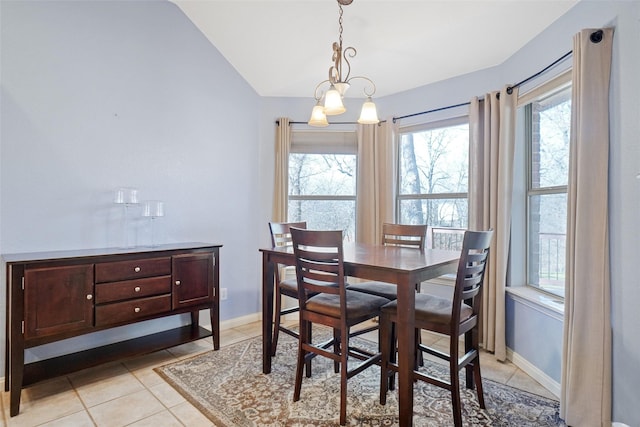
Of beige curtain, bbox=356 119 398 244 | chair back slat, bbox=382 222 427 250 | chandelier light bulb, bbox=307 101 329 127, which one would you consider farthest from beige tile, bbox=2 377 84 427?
beige curtain, bbox=356 119 398 244

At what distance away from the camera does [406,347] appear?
170cm

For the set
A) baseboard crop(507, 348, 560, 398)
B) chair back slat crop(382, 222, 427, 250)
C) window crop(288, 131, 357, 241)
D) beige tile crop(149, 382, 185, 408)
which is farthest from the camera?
window crop(288, 131, 357, 241)

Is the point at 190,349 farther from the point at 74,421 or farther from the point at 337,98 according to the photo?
the point at 337,98

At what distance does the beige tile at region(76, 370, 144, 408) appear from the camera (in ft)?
6.98

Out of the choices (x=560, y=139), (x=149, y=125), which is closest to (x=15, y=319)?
(x=149, y=125)

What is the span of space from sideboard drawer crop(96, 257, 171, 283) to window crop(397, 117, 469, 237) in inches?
95.7

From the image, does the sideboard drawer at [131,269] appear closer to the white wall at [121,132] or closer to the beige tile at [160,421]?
the white wall at [121,132]

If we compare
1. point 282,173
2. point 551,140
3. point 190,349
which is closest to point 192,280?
point 190,349

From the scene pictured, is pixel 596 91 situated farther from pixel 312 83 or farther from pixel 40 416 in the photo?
pixel 40 416

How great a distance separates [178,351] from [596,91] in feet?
11.1

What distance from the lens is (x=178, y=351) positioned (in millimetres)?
2869

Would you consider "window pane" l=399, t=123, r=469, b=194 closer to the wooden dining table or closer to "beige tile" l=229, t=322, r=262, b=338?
the wooden dining table

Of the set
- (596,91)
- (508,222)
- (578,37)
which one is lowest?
(508,222)

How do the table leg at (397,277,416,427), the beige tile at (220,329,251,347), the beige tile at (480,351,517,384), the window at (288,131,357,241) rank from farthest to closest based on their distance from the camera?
the window at (288,131,357,241)
the beige tile at (220,329,251,347)
the beige tile at (480,351,517,384)
the table leg at (397,277,416,427)
